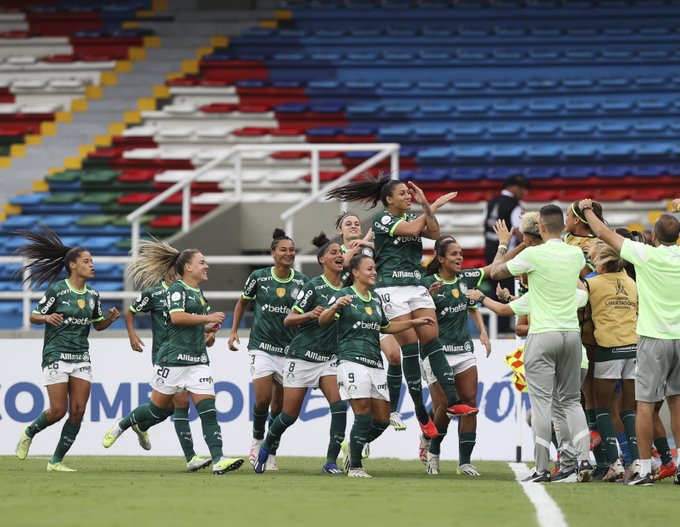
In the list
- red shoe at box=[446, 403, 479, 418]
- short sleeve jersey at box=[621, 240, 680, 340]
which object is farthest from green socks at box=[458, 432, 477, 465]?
short sleeve jersey at box=[621, 240, 680, 340]

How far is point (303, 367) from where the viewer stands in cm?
1159

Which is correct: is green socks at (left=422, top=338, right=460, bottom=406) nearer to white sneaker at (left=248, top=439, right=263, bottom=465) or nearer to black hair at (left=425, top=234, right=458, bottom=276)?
black hair at (left=425, top=234, right=458, bottom=276)

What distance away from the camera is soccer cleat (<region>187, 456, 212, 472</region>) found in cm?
1146

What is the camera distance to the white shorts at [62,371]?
1209cm

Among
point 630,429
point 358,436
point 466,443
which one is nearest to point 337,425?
point 358,436

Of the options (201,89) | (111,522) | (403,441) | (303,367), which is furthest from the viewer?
(201,89)

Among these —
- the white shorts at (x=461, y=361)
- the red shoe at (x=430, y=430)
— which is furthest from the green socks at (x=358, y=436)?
the white shorts at (x=461, y=361)

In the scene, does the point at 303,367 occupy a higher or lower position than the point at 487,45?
lower

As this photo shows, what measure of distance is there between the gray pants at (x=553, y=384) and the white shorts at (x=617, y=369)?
76cm

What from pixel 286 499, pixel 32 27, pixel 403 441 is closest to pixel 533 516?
pixel 286 499

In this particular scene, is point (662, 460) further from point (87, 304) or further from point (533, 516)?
point (87, 304)

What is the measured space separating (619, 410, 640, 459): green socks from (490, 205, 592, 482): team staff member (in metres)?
0.72

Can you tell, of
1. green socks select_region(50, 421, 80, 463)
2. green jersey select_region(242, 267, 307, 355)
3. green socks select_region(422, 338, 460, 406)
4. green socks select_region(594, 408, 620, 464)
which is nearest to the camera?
green socks select_region(594, 408, 620, 464)

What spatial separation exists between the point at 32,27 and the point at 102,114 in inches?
110
